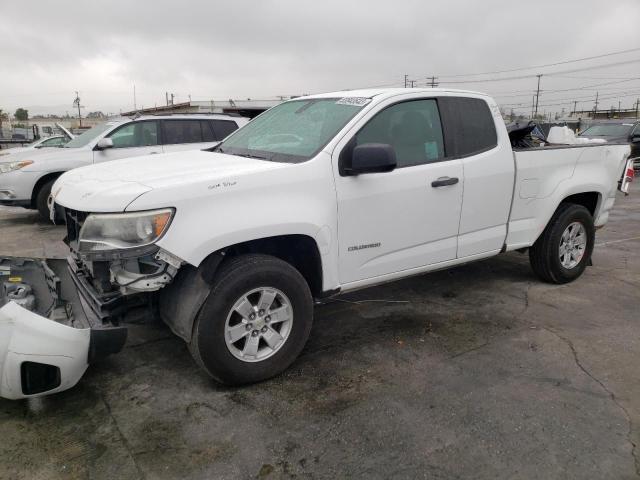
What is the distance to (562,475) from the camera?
244 centimetres

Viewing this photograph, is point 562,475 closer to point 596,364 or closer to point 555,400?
point 555,400

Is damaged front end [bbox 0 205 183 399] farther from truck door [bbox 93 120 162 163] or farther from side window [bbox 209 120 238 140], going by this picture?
side window [bbox 209 120 238 140]

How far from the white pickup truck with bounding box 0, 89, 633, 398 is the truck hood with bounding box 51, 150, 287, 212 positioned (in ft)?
0.04

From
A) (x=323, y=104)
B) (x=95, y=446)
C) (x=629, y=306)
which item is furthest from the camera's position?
(x=629, y=306)

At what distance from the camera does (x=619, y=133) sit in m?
15.8

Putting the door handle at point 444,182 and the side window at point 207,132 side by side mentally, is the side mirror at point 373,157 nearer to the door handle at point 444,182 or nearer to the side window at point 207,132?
the door handle at point 444,182

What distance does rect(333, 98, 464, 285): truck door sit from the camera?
11.5 feet

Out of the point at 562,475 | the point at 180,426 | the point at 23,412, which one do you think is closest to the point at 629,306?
the point at 562,475

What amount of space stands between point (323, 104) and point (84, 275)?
7.09 feet

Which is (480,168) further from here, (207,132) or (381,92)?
(207,132)

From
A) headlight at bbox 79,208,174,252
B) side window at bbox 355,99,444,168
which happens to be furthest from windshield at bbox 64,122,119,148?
headlight at bbox 79,208,174,252

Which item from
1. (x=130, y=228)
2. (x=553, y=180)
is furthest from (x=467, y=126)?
(x=130, y=228)

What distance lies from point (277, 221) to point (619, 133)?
16155 mm

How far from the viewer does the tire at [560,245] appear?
4980 millimetres
